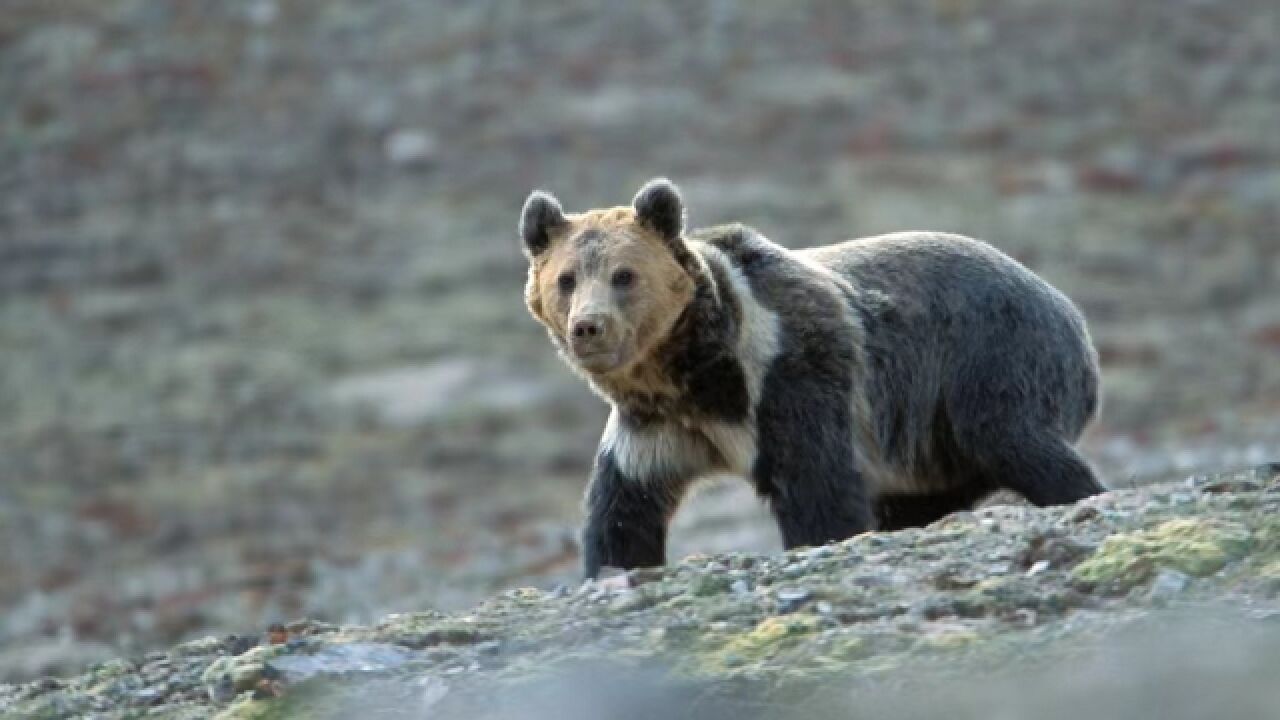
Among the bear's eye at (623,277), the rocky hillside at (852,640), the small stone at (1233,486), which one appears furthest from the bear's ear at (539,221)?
the small stone at (1233,486)

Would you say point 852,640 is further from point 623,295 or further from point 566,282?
point 566,282

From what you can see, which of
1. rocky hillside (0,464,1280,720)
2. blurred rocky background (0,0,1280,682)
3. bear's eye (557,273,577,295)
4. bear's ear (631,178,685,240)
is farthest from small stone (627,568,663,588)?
blurred rocky background (0,0,1280,682)

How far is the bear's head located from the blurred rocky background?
759cm

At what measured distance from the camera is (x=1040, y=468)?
31.7ft

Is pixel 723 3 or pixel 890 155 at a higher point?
pixel 723 3

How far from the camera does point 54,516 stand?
79.5ft

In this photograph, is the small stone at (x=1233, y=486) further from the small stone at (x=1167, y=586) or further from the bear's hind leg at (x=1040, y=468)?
the bear's hind leg at (x=1040, y=468)

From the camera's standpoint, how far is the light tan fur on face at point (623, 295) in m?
9.02

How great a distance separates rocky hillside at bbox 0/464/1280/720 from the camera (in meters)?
6.24

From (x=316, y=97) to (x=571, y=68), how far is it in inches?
145

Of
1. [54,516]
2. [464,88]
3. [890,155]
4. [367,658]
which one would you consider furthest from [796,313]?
[464,88]

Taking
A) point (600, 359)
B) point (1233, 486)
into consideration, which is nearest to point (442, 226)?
point (600, 359)

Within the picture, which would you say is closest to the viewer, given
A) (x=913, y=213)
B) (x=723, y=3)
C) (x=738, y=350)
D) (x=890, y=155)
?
(x=738, y=350)

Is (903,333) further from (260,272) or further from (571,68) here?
(571,68)
